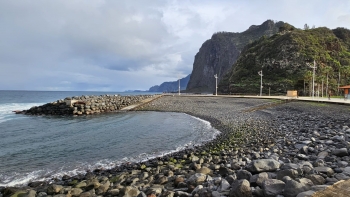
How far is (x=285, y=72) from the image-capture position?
60156mm

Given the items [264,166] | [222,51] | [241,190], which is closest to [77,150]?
[264,166]

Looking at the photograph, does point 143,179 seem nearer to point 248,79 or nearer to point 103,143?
point 103,143

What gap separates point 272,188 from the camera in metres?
3.83

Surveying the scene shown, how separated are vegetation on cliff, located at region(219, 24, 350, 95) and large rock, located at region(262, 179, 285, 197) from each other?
51.0 metres

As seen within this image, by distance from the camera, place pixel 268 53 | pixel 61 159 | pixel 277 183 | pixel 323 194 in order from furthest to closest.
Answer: pixel 268 53 < pixel 61 159 < pixel 277 183 < pixel 323 194

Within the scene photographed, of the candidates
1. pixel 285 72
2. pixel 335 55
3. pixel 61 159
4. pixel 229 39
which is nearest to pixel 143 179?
pixel 61 159

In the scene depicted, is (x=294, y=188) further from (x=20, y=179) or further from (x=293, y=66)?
(x=293, y=66)

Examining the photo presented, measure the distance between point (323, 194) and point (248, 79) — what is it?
67.3 metres

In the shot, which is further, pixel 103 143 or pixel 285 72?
pixel 285 72

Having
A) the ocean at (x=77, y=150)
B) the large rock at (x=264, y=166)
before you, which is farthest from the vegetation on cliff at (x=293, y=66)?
the large rock at (x=264, y=166)

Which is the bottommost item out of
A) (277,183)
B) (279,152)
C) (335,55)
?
(279,152)

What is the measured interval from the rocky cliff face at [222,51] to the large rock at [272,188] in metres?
169

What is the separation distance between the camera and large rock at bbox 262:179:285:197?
12.2ft

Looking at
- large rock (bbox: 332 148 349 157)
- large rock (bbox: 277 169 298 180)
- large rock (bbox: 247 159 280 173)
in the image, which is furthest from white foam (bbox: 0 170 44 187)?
large rock (bbox: 332 148 349 157)
